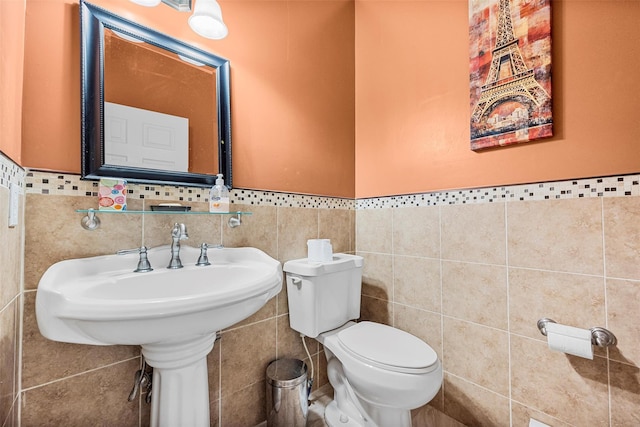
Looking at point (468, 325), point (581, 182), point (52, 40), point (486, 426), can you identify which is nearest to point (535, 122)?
point (581, 182)

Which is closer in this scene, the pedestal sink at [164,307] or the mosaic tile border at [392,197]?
the pedestal sink at [164,307]

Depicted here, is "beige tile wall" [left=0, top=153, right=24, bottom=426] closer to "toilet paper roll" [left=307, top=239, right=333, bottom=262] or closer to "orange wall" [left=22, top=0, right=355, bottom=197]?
"orange wall" [left=22, top=0, right=355, bottom=197]

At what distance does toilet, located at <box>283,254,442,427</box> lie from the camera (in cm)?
102

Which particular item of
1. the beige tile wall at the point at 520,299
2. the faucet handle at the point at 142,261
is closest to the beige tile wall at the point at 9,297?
the faucet handle at the point at 142,261

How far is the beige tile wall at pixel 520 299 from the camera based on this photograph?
0.95 meters

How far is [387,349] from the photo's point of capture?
114 centimetres

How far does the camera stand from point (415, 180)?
1.53 metres

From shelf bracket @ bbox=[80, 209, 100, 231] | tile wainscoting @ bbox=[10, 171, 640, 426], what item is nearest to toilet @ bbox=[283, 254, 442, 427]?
tile wainscoting @ bbox=[10, 171, 640, 426]

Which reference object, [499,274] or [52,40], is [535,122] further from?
[52,40]

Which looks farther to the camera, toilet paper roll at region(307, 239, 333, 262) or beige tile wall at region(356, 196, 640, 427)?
toilet paper roll at region(307, 239, 333, 262)

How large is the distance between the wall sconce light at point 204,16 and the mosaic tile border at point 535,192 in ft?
3.97

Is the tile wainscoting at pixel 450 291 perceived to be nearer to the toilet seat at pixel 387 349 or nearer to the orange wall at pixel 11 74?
the orange wall at pixel 11 74

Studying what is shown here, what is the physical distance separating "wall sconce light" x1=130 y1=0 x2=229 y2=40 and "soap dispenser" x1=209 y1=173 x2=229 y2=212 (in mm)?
608

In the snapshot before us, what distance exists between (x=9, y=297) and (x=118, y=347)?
37 cm
